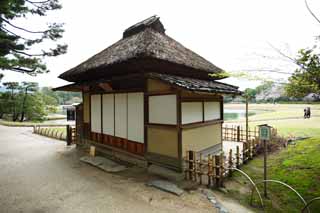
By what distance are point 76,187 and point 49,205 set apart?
89cm

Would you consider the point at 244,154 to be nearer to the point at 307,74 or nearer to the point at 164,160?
the point at 164,160

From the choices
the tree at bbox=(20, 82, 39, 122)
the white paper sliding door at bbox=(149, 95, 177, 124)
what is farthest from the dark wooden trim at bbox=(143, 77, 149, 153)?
the tree at bbox=(20, 82, 39, 122)

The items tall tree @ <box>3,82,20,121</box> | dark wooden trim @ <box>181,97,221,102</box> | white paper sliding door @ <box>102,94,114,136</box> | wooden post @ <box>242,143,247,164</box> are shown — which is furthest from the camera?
tall tree @ <box>3,82,20,121</box>

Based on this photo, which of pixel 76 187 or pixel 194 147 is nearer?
pixel 76 187

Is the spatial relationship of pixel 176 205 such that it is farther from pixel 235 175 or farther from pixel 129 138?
pixel 129 138

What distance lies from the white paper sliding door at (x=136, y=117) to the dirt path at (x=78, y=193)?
1217 millimetres

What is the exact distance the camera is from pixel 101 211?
359cm

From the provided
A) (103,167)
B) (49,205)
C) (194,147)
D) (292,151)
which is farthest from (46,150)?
(292,151)

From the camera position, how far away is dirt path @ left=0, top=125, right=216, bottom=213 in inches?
147

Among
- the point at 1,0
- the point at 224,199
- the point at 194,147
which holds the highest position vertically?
the point at 1,0

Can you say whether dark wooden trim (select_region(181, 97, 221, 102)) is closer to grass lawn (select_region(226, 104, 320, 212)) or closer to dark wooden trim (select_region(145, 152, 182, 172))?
dark wooden trim (select_region(145, 152, 182, 172))

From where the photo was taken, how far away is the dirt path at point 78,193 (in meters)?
3.73

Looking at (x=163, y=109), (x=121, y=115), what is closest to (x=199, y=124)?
(x=163, y=109)

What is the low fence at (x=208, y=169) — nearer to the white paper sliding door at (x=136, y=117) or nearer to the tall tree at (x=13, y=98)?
the white paper sliding door at (x=136, y=117)
